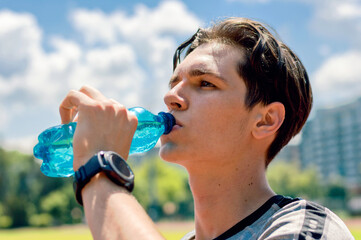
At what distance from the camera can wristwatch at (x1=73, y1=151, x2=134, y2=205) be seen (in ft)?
4.59

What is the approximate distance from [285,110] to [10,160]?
2611 inches

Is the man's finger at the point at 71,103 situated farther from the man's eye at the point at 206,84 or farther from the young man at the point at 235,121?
the man's eye at the point at 206,84

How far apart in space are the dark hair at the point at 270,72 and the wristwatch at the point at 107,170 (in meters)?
0.85

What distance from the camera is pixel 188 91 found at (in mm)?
2100

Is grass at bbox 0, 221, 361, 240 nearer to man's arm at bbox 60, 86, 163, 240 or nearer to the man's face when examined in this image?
the man's face

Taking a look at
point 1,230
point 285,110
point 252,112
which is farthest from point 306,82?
point 1,230

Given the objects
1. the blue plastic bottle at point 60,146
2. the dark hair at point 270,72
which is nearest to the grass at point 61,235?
the dark hair at point 270,72

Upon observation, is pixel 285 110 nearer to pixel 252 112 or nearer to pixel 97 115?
pixel 252 112

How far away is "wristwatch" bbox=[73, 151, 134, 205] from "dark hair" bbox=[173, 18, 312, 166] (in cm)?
85

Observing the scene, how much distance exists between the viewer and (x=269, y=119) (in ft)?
7.14

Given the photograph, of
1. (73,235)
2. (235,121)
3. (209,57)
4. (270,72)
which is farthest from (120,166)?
(73,235)

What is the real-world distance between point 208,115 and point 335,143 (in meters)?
119

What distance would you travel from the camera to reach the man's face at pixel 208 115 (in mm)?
2025

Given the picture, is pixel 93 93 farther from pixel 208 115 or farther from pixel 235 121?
pixel 235 121
